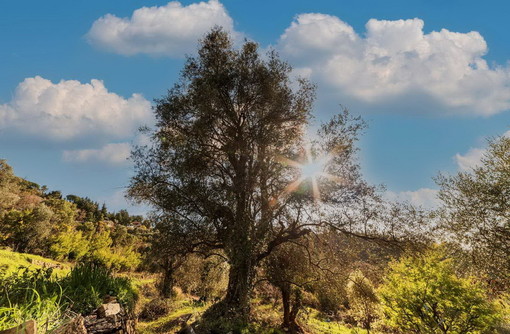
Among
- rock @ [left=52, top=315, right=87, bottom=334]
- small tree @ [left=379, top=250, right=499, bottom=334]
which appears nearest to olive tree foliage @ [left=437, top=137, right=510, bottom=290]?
small tree @ [left=379, top=250, right=499, bottom=334]

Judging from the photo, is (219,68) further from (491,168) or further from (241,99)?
(491,168)

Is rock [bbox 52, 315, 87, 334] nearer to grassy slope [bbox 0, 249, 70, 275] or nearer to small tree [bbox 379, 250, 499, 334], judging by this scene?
grassy slope [bbox 0, 249, 70, 275]

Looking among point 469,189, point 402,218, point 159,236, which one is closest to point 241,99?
point 159,236

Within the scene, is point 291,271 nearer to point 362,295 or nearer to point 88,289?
point 362,295

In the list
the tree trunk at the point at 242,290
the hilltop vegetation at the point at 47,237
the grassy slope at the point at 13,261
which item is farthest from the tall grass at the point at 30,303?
the hilltop vegetation at the point at 47,237

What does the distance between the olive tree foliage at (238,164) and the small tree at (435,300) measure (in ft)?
17.7

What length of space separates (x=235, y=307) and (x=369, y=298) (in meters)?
7.41

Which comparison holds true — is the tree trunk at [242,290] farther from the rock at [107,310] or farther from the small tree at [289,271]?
the rock at [107,310]

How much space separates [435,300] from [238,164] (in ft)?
41.2

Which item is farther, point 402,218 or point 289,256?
point 289,256

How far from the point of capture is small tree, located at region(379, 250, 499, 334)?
14141mm

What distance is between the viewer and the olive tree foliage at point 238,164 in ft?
49.5

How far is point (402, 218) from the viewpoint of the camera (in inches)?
574

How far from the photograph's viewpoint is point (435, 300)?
14992 mm
